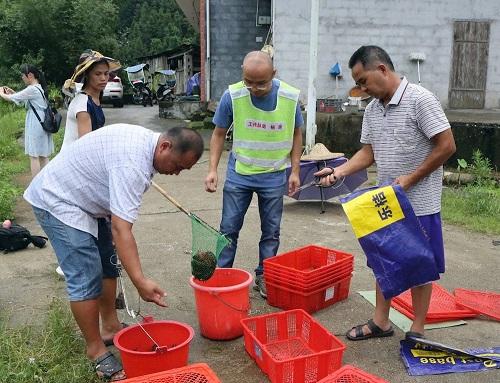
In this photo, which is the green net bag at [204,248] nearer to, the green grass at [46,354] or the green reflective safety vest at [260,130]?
the green reflective safety vest at [260,130]

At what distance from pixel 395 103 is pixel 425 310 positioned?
1271 mm

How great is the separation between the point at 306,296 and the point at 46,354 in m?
1.69

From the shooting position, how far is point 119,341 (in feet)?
9.79

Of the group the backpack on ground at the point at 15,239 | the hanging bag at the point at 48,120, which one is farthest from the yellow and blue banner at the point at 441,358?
the hanging bag at the point at 48,120

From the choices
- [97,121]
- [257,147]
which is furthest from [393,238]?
[97,121]

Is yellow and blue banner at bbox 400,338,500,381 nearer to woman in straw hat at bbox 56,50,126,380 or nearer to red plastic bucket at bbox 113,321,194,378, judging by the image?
red plastic bucket at bbox 113,321,194,378

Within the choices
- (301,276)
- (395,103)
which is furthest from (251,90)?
(301,276)

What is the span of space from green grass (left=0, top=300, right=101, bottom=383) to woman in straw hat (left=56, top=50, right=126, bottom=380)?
0.23m

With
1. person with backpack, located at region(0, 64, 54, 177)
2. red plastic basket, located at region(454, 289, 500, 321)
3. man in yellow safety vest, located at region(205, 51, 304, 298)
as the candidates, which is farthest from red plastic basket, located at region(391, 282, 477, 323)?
person with backpack, located at region(0, 64, 54, 177)

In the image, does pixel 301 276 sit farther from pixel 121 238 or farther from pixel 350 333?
pixel 121 238

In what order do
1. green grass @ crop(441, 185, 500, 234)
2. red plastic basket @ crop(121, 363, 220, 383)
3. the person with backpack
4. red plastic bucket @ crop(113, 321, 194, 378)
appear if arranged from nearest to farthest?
1. red plastic basket @ crop(121, 363, 220, 383)
2. red plastic bucket @ crop(113, 321, 194, 378)
3. green grass @ crop(441, 185, 500, 234)
4. the person with backpack

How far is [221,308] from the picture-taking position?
3443 mm

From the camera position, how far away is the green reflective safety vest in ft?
12.8

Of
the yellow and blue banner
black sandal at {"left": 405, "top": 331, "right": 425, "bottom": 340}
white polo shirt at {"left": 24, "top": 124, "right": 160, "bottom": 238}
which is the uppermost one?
white polo shirt at {"left": 24, "top": 124, "right": 160, "bottom": 238}
